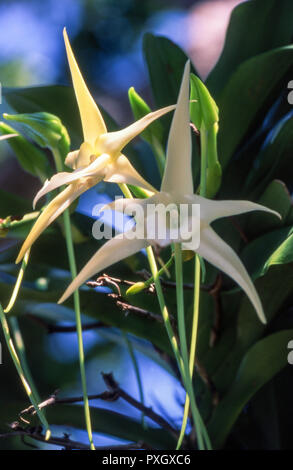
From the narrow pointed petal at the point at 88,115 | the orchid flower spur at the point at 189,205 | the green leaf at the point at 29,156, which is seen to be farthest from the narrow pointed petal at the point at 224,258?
the green leaf at the point at 29,156

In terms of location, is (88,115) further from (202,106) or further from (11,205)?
(11,205)

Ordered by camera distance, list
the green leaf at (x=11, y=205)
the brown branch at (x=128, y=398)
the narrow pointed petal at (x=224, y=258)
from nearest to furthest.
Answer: the narrow pointed petal at (x=224, y=258)
the brown branch at (x=128, y=398)
the green leaf at (x=11, y=205)

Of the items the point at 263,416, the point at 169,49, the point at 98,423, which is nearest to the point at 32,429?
the point at 98,423

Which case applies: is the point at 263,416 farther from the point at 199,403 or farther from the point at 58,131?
the point at 58,131

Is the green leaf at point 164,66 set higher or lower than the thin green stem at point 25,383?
higher

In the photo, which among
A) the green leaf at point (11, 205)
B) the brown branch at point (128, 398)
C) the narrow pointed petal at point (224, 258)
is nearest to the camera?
the narrow pointed petal at point (224, 258)

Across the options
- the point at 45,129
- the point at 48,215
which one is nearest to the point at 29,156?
the point at 45,129

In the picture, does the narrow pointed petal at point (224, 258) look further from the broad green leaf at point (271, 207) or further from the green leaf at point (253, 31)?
the green leaf at point (253, 31)
